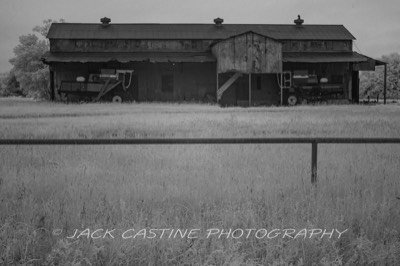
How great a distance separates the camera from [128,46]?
38.5 m

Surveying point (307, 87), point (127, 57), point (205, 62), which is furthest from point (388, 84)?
point (127, 57)

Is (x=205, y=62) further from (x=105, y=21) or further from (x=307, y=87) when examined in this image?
(x=105, y=21)

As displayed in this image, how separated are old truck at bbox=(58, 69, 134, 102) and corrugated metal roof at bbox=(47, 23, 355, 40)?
434 cm

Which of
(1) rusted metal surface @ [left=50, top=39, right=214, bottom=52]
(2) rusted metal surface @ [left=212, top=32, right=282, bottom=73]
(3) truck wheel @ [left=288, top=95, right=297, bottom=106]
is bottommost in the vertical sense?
(3) truck wheel @ [left=288, top=95, right=297, bottom=106]

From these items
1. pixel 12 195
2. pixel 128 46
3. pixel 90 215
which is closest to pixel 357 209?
pixel 90 215

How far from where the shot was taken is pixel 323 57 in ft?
125

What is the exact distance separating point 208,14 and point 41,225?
166 feet

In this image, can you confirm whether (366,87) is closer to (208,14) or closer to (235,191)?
(208,14)

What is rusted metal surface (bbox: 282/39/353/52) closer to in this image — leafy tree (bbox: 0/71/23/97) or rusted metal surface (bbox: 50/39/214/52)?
rusted metal surface (bbox: 50/39/214/52)

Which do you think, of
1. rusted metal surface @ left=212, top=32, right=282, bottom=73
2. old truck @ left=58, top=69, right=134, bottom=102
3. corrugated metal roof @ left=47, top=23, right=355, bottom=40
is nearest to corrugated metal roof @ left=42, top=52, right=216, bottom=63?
old truck @ left=58, top=69, right=134, bottom=102

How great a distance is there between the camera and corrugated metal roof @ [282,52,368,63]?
3631 centimetres

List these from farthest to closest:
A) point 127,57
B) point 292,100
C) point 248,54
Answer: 1. point 127,57
2. point 292,100
3. point 248,54

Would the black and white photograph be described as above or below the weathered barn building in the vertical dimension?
below

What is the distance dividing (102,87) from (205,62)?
8.72 meters
